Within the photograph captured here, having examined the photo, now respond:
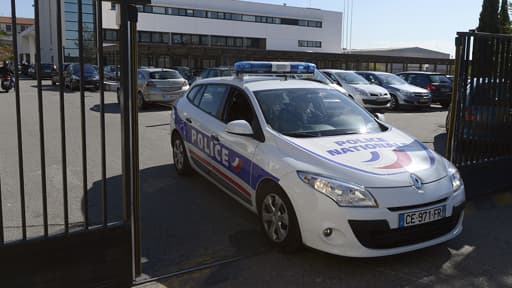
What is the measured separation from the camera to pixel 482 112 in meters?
→ 5.93

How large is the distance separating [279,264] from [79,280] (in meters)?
1.57

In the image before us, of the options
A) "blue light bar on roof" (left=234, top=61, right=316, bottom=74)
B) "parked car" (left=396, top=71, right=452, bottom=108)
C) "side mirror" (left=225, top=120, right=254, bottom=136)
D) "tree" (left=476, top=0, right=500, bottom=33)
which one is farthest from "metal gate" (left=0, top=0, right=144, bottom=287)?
"tree" (left=476, top=0, right=500, bottom=33)

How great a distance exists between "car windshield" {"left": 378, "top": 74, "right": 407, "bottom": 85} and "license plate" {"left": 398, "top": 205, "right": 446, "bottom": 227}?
14858 millimetres

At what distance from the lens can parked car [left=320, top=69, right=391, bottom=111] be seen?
1600cm

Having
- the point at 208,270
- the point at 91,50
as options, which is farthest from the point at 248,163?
the point at 91,50

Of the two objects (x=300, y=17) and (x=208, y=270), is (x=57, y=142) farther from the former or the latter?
(x=300, y=17)

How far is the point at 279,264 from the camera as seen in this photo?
3.93 metres

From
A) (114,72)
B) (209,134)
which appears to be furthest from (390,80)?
(114,72)

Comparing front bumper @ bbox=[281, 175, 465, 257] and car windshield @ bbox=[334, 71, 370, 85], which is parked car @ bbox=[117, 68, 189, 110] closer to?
car windshield @ bbox=[334, 71, 370, 85]

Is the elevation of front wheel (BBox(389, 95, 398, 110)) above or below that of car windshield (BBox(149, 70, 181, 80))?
below

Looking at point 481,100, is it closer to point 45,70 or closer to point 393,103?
point 45,70

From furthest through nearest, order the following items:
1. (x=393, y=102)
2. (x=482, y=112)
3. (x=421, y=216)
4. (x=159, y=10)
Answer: (x=159, y=10), (x=393, y=102), (x=482, y=112), (x=421, y=216)

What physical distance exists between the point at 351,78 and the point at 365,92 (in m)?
1.66

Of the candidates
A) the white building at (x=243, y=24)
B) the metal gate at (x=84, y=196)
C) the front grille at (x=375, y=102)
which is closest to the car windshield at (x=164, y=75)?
the front grille at (x=375, y=102)
